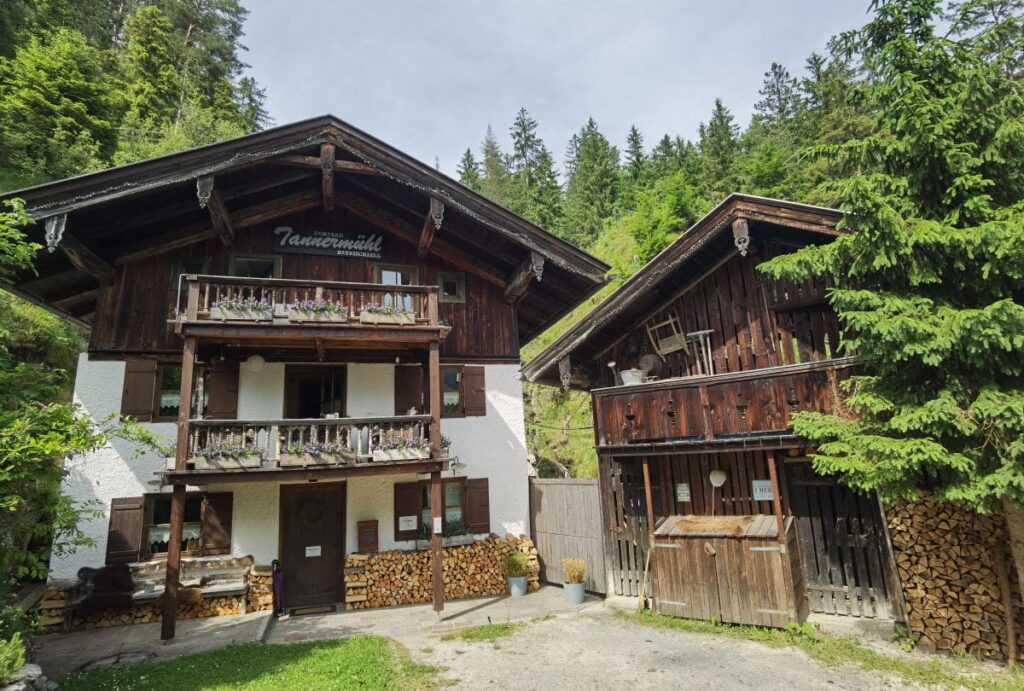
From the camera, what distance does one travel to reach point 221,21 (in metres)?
38.3

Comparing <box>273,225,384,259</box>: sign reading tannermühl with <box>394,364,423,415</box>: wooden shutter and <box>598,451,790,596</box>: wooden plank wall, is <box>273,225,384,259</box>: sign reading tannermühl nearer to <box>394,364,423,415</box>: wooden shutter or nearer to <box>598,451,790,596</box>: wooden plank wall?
<box>394,364,423,415</box>: wooden shutter

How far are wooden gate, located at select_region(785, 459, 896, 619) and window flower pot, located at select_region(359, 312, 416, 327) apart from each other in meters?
8.42

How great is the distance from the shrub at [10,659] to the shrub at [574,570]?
9130mm

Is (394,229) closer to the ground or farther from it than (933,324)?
farther from it

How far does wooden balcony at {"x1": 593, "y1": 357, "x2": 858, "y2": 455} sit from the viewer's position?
9133 mm

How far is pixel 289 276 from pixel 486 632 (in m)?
9.67

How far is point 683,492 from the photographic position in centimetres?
1131

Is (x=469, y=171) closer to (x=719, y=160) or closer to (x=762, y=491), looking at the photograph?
(x=719, y=160)

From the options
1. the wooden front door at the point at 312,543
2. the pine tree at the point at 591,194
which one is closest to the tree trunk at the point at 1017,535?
the wooden front door at the point at 312,543

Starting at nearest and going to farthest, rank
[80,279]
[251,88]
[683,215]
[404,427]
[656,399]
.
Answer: [656,399] → [404,427] → [80,279] → [683,215] → [251,88]

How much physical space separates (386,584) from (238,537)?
3449 millimetres

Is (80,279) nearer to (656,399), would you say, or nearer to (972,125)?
(656,399)

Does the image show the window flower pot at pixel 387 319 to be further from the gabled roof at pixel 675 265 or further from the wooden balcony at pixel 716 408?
the wooden balcony at pixel 716 408

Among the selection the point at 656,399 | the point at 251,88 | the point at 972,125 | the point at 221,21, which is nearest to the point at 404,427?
the point at 656,399
